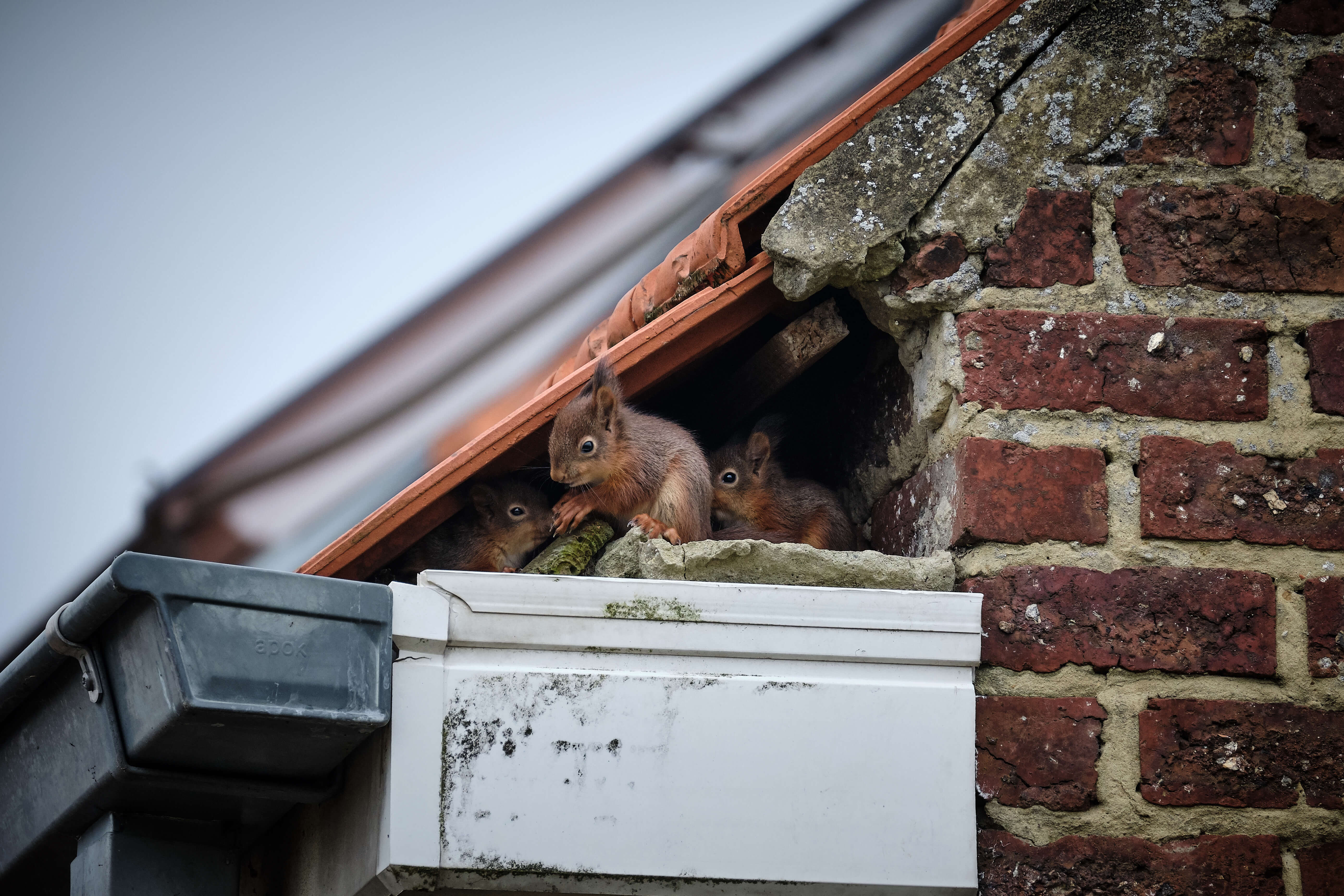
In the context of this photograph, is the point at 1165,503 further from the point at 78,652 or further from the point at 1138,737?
the point at 78,652

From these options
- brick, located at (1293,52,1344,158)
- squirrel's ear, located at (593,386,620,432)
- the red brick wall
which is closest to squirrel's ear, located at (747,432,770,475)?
squirrel's ear, located at (593,386,620,432)

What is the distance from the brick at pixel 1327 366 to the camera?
2.15 m

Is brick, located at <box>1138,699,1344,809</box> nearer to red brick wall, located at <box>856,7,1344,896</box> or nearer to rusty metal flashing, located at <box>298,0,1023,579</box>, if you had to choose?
red brick wall, located at <box>856,7,1344,896</box>

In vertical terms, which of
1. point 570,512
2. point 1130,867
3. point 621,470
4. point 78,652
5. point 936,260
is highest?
point 936,260

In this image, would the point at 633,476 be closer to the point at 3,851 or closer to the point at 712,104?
the point at 3,851

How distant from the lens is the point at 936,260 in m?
2.25

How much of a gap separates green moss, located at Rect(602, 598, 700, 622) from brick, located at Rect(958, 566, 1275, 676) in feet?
1.79

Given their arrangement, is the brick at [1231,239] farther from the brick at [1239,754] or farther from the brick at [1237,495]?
the brick at [1239,754]

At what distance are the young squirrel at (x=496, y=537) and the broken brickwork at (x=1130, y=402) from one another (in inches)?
41.0

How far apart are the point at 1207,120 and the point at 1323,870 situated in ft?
4.86

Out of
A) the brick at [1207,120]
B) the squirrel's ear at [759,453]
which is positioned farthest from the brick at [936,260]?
the squirrel's ear at [759,453]

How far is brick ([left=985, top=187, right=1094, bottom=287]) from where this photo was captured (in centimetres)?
222

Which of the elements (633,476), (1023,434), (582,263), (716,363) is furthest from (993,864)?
(582,263)

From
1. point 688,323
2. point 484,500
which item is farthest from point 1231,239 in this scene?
point 484,500
